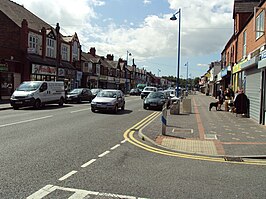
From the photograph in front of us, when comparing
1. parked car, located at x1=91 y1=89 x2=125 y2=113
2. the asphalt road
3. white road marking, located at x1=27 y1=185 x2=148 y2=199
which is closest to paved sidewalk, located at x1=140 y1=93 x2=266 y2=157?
the asphalt road

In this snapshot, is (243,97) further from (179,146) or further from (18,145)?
(18,145)

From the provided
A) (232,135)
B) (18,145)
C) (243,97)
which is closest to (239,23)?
(243,97)

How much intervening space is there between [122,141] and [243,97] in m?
10.4

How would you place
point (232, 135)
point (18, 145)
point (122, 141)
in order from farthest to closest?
1. point (232, 135)
2. point (122, 141)
3. point (18, 145)

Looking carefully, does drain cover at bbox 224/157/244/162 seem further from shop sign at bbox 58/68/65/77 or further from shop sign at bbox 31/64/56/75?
shop sign at bbox 58/68/65/77

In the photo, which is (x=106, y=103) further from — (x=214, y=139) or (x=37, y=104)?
(x=214, y=139)

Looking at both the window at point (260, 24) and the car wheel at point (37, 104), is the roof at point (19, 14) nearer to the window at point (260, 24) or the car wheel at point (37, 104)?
the car wheel at point (37, 104)

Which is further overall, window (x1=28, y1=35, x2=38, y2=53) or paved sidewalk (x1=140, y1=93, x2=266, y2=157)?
window (x1=28, y1=35, x2=38, y2=53)

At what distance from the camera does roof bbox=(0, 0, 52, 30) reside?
34934 mm

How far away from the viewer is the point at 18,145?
8078 mm

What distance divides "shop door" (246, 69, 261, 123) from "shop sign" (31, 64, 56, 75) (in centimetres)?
2521

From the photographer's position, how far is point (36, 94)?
2066 centimetres

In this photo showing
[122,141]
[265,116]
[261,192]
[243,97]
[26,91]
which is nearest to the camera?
[261,192]

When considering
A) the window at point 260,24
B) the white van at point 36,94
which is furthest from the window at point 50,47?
the window at point 260,24
